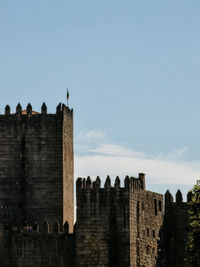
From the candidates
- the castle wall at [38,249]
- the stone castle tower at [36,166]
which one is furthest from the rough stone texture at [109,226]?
the stone castle tower at [36,166]

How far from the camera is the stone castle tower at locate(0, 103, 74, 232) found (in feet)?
257

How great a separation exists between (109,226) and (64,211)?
980 cm

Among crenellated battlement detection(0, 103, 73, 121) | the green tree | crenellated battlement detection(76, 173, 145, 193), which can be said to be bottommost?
the green tree

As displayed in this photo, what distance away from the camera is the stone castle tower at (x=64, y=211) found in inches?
2714

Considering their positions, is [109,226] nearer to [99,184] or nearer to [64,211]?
[99,184]

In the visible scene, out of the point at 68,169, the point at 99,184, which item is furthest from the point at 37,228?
the point at 68,169

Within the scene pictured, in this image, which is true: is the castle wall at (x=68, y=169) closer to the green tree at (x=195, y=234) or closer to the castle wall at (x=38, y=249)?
the castle wall at (x=38, y=249)

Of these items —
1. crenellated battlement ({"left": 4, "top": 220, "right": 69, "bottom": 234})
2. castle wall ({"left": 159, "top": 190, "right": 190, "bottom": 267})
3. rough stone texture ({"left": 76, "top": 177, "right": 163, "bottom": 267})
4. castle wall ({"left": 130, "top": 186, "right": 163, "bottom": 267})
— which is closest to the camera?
rough stone texture ({"left": 76, "top": 177, "right": 163, "bottom": 267})

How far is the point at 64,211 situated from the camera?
257ft

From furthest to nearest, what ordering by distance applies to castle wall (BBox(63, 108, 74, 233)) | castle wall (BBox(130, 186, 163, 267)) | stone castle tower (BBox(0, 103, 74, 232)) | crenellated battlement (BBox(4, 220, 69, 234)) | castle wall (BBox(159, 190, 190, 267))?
1. castle wall (BBox(63, 108, 74, 233))
2. stone castle tower (BBox(0, 103, 74, 232))
3. castle wall (BBox(159, 190, 190, 267))
4. crenellated battlement (BBox(4, 220, 69, 234))
5. castle wall (BBox(130, 186, 163, 267))

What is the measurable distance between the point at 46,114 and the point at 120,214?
13325mm

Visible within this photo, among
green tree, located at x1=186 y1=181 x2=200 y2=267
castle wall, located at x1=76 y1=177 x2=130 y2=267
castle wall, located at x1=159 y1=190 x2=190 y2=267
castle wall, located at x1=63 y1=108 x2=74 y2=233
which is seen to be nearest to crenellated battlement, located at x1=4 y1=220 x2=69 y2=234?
castle wall, located at x1=76 y1=177 x2=130 y2=267

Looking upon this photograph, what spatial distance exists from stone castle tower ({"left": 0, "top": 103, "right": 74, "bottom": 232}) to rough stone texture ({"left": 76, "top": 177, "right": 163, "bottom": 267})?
8.10 m

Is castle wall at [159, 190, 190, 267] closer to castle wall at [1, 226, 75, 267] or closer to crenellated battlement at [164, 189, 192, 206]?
crenellated battlement at [164, 189, 192, 206]
